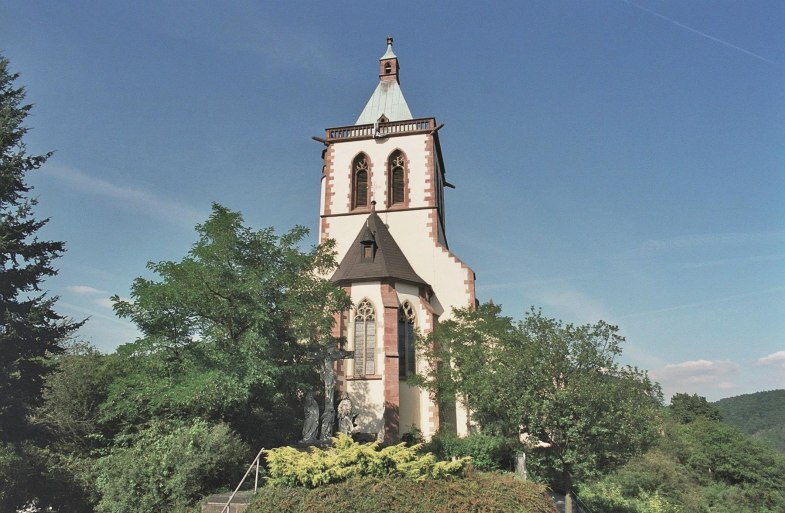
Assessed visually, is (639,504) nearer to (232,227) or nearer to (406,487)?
(406,487)

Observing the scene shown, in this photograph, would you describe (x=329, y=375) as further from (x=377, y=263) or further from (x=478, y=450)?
(x=377, y=263)

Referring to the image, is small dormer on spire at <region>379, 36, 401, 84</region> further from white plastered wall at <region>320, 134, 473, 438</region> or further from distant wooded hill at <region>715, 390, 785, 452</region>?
distant wooded hill at <region>715, 390, 785, 452</region>

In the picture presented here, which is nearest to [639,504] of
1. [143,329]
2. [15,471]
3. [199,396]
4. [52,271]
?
[199,396]

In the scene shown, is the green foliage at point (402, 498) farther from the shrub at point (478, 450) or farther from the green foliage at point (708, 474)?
the green foliage at point (708, 474)

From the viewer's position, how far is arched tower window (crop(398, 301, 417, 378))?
79.6ft

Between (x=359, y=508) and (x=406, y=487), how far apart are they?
1119 mm

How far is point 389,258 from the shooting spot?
26.0 metres

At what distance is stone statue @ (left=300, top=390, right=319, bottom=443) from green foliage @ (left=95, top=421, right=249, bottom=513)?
3.38m

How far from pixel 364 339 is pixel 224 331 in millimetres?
8115

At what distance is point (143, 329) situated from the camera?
53.8ft

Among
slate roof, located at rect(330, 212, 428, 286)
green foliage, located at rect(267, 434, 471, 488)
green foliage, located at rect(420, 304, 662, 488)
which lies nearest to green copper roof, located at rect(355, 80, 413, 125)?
slate roof, located at rect(330, 212, 428, 286)

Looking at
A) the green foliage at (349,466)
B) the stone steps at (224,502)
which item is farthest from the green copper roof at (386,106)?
the stone steps at (224,502)

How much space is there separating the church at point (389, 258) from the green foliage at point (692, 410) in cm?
5241

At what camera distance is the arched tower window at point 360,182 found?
31.0m
